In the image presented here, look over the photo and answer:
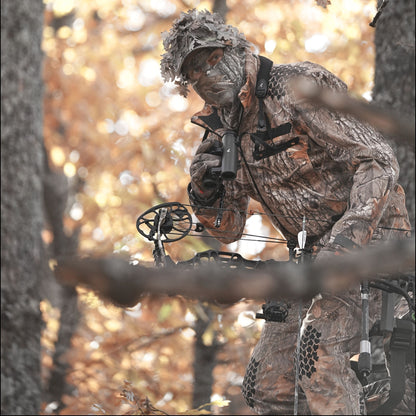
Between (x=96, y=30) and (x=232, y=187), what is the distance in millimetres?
8566

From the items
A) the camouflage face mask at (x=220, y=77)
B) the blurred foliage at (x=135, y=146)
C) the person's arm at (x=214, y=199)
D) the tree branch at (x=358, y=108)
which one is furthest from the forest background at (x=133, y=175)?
the tree branch at (x=358, y=108)

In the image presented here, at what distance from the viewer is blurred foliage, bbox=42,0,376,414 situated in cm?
902

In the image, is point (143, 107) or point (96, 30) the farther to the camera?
point (96, 30)

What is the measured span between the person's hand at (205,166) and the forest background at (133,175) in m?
2.02

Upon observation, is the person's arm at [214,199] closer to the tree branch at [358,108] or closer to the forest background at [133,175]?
the forest background at [133,175]

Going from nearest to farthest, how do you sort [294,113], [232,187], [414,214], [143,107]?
1. [294,113]
2. [232,187]
3. [414,214]
4. [143,107]

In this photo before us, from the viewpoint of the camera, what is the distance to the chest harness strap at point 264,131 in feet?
14.0

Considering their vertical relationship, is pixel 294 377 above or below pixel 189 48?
below

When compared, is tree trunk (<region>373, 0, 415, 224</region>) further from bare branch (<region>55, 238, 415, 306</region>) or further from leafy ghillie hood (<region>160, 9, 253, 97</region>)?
bare branch (<region>55, 238, 415, 306</region>)

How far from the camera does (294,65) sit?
4.39 meters

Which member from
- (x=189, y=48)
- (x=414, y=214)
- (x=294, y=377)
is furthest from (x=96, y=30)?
(x=294, y=377)

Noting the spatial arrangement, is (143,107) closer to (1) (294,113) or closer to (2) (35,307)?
(2) (35,307)

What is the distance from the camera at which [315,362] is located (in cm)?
385

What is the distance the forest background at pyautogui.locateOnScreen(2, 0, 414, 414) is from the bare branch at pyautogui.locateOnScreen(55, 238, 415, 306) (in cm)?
465
